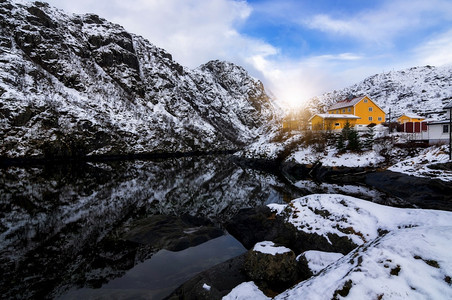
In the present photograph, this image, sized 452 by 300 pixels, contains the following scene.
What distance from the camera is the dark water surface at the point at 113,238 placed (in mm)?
10664

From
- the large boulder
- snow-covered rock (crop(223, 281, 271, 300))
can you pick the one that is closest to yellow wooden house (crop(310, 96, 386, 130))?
the large boulder

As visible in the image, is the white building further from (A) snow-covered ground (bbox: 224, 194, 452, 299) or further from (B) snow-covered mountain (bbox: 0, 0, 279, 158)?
(B) snow-covered mountain (bbox: 0, 0, 279, 158)

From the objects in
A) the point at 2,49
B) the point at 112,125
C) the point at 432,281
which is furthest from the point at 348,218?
the point at 2,49

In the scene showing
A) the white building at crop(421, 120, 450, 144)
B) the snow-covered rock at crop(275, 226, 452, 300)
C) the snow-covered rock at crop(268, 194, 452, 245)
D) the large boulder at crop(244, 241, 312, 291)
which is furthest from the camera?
the white building at crop(421, 120, 450, 144)

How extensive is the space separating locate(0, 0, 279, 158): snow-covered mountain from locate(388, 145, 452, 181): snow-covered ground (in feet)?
300

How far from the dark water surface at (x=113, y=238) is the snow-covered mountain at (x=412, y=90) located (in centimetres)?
9276

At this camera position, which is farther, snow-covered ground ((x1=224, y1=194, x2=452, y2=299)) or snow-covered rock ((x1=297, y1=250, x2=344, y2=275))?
snow-covered rock ((x1=297, y1=250, x2=344, y2=275))

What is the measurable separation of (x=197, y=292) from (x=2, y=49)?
137410mm

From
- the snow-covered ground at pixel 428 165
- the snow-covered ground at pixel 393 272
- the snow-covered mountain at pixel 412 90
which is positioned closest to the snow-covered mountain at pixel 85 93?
the snow-covered mountain at pixel 412 90

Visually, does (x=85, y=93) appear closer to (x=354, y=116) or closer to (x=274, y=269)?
(x=354, y=116)

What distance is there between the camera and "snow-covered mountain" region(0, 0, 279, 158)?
265 feet

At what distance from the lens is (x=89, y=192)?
29844 mm

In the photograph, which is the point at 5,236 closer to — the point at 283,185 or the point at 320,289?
the point at 320,289

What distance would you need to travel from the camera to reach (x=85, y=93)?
112 meters
